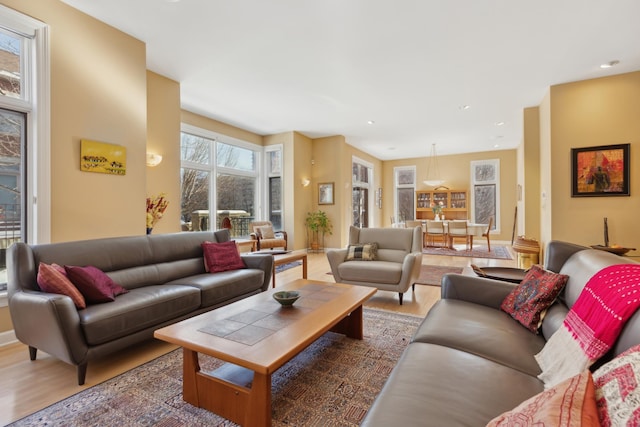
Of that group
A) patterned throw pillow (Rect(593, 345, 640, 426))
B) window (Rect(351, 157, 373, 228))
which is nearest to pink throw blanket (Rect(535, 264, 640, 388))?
patterned throw pillow (Rect(593, 345, 640, 426))

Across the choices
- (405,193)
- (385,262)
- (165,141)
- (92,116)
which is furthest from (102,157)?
(405,193)

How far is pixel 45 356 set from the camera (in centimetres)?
231

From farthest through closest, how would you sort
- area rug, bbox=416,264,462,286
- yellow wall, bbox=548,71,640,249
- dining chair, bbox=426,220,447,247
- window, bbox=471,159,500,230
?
window, bbox=471,159,500,230
dining chair, bbox=426,220,447,247
area rug, bbox=416,264,462,286
yellow wall, bbox=548,71,640,249

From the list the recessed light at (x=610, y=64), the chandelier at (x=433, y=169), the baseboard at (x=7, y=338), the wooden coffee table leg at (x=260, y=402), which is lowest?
the baseboard at (x=7, y=338)

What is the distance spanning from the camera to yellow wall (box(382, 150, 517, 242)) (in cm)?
912

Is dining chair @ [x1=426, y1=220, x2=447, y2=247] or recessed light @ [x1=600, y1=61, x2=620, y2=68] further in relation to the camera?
dining chair @ [x1=426, y1=220, x2=447, y2=247]

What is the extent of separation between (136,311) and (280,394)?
4.01 ft

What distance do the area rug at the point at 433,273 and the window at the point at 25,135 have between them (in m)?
4.54

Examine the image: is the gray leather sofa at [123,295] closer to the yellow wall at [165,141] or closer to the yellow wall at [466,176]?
the yellow wall at [165,141]

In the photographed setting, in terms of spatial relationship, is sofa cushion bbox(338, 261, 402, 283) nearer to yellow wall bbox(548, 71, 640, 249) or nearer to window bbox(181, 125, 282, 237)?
yellow wall bbox(548, 71, 640, 249)

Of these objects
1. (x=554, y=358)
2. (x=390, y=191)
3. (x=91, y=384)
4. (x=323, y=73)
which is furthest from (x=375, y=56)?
(x=390, y=191)

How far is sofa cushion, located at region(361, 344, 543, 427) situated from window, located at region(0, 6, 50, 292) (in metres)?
3.28

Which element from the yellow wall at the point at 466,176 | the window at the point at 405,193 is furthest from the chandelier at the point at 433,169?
the window at the point at 405,193

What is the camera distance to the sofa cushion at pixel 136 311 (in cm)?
196
